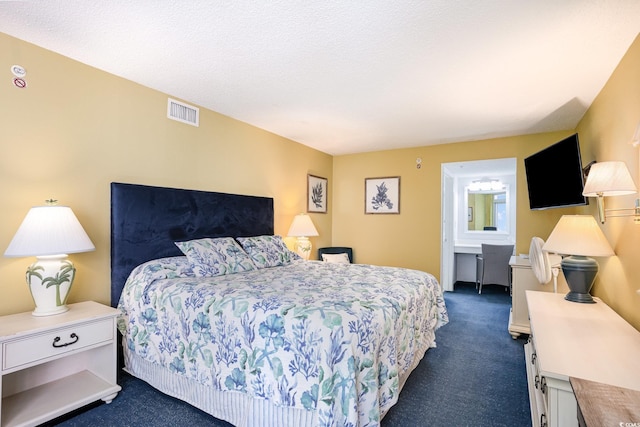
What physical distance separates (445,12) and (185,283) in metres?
2.40

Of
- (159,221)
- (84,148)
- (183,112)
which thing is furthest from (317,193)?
(84,148)

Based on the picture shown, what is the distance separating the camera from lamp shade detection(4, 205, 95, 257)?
1.90 metres

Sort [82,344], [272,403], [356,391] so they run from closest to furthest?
[356,391] < [272,403] < [82,344]

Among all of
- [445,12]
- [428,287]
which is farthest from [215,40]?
[428,287]

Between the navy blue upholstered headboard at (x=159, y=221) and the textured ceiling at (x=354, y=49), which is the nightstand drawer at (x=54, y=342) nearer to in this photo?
the navy blue upholstered headboard at (x=159, y=221)

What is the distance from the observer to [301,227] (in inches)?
168

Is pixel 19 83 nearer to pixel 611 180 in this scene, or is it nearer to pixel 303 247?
pixel 303 247

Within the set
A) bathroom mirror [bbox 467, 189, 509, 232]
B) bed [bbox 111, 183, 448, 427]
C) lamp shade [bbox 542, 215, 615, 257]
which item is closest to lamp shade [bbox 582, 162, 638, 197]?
lamp shade [bbox 542, 215, 615, 257]

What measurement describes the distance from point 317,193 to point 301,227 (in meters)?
1.09

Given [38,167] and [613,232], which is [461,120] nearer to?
[613,232]

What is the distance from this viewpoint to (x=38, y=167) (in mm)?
2230

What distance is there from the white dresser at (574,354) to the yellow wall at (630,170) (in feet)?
0.65

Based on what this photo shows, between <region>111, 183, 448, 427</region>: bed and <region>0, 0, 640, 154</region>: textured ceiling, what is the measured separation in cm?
106

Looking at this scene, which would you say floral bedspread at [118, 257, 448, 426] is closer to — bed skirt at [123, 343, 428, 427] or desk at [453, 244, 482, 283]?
bed skirt at [123, 343, 428, 427]
